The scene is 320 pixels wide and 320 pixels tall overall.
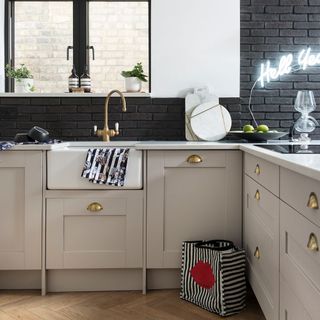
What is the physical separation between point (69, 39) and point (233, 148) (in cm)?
157

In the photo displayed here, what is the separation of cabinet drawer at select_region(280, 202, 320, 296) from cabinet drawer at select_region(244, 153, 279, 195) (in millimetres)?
153

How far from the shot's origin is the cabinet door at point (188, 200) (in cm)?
278

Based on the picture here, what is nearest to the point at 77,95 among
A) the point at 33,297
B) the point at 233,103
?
the point at 233,103

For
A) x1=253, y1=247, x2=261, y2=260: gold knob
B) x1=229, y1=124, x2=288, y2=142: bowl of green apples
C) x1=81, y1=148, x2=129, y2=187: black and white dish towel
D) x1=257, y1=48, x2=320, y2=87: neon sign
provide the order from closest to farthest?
x1=253, y1=247, x2=261, y2=260: gold knob
x1=81, y1=148, x2=129, y2=187: black and white dish towel
x1=229, y1=124, x2=288, y2=142: bowl of green apples
x1=257, y1=48, x2=320, y2=87: neon sign

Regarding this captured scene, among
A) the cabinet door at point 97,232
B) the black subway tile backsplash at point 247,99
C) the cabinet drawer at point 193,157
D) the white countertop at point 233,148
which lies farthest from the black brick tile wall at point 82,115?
the cabinet door at point 97,232

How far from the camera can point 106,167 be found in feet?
8.95

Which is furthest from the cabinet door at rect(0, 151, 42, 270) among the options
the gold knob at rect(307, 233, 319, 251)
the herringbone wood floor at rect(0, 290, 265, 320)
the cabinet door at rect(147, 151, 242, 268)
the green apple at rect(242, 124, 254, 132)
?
the gold knob at rect(307, 233, 319, 251)

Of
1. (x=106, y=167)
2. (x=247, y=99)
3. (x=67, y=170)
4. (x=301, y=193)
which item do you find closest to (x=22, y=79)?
(x=67, y=170)

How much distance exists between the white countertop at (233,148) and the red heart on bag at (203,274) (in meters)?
0.66

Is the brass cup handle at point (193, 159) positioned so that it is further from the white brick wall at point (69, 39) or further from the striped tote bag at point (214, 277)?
the white brick wall at point (69, 39)

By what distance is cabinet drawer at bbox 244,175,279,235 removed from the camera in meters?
1.97

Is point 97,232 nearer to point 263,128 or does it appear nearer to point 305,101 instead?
point 263,128

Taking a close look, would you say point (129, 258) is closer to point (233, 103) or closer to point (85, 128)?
point (85, 128)

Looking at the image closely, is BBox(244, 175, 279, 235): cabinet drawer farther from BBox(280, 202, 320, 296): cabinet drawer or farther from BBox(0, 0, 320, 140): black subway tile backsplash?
BBox(0, 0, 320, 140): black subway tile backsplash
